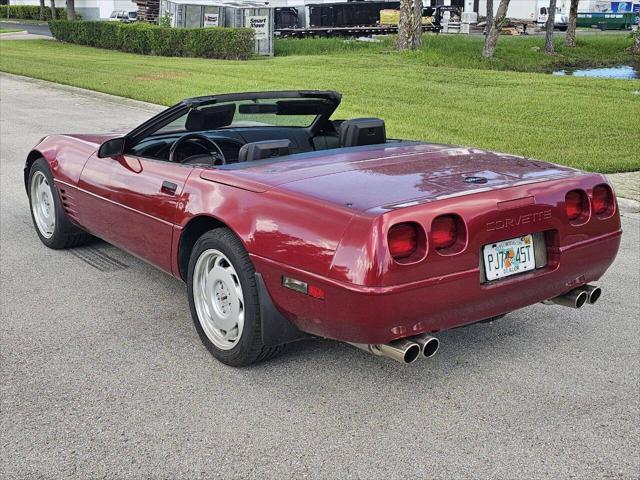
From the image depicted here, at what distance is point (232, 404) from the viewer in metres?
3.81

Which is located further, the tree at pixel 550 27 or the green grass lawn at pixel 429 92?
the tree at pixel 550 27

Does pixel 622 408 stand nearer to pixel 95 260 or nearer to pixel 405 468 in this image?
pixel 405 468

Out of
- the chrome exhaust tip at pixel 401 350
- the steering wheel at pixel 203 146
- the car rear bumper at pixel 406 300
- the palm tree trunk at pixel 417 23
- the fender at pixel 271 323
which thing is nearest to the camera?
the car rear bumper at pixel 406 300

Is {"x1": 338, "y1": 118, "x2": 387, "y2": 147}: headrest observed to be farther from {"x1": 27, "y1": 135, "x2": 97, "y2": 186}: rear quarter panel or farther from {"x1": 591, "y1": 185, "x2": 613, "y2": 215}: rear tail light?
{"x1": 27, "y1": 135, "x2": 97, "y2": 186}: rear quarter panel

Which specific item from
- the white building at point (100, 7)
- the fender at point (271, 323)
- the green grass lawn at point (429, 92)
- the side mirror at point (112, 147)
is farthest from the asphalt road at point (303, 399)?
the white building at point (100, 7)

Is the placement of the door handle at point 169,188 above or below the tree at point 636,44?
above

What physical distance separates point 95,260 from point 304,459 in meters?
3.21

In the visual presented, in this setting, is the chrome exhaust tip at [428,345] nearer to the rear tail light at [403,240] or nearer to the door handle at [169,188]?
the rear tail light at [403,240]

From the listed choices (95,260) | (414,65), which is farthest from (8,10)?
(95,260)

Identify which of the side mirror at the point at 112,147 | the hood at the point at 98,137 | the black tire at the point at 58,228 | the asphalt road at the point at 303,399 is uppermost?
the side mirror at the point at 112,147

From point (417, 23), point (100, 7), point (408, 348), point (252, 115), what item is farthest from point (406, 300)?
point (100, 7)

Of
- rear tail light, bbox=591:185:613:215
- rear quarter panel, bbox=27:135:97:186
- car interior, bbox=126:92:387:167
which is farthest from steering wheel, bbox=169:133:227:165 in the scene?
rear tail light, bbox=591:185:613:215

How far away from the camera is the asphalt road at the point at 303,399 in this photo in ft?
10.9

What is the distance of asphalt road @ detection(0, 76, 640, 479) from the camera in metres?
3.32
